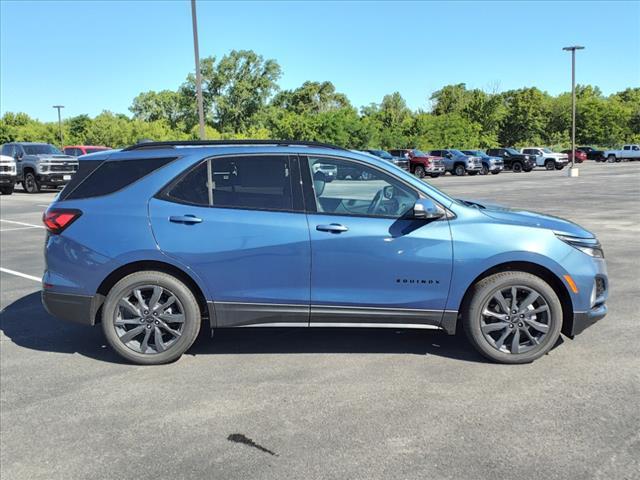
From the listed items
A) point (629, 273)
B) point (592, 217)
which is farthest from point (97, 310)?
point (592, 217)

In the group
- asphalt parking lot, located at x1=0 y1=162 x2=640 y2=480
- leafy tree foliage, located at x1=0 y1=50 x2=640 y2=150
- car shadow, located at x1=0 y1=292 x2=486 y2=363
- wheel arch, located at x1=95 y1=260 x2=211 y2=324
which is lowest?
asphalt parking lot, located at x1=0 y1=162 x2=640 y2=480

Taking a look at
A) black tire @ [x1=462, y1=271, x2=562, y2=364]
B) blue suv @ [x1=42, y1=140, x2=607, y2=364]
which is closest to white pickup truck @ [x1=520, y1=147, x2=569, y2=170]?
blue suv @ [x1=42, y1=140, x2=607, y2=364]

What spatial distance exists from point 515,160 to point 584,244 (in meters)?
44.8

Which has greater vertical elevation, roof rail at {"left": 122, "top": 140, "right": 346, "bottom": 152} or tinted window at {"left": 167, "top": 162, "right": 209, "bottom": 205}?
roof rail at {"left": 122, "top": 140, "right": 346, "bottom": 152}

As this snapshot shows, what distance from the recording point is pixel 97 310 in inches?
183

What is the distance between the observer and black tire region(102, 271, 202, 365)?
4.52 m

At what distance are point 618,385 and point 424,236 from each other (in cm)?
167

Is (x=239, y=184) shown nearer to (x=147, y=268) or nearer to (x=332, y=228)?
(x=332, y=228)

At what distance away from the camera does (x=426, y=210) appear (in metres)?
4.30

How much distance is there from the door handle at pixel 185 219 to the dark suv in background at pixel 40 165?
846 inches

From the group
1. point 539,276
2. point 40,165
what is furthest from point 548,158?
point 539,276

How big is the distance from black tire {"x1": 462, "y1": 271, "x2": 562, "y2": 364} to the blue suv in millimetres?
10

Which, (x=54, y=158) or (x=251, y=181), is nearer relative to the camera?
(x=251, y=181)

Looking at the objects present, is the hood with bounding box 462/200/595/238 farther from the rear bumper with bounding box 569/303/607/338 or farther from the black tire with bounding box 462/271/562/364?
the rear bumper with bounding box 569/303/607/338
